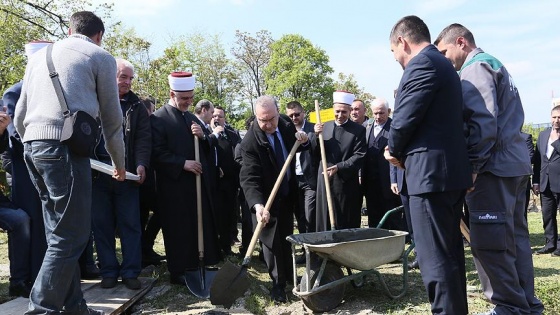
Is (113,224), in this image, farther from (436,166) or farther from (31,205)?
(436,166)

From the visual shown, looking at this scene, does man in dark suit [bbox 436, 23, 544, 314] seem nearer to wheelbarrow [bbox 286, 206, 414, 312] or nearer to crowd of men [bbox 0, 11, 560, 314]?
crowd of men [bbox 0, 11, 560, 314]

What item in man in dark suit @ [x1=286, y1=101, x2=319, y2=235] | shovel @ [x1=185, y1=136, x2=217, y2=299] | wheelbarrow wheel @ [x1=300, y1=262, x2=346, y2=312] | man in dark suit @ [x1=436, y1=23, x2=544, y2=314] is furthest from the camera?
man in dark suit @ [x1=286, y1=101, x2=319, y2=235]

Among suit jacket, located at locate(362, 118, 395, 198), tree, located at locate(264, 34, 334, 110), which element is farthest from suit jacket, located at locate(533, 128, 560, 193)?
tree, located at locate(264, 34, 334, 110)

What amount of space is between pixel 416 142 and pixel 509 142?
754 millimetres

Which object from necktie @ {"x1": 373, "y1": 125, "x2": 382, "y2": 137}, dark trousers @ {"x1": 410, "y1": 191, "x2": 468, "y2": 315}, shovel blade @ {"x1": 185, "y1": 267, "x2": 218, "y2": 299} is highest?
necktie @ {"x1": 373, "y1": 125, "x2": 382, "y2": 137}

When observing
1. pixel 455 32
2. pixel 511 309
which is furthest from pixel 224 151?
pixel 511 309

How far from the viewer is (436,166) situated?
10.3 ft

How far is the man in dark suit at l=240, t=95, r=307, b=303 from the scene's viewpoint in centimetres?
459

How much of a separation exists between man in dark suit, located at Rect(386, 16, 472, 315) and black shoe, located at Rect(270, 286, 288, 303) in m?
1.63

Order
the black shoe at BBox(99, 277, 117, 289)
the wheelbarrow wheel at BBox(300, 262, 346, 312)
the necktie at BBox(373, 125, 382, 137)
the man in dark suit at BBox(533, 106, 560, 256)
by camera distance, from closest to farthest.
Answer: 1. the wheelbarrow wheel at BBox(300, 262, 346, 312)
2. the black shoe at BBox(99, 277, 117, 289)
3. the man in dark suit at BBox(533, 106, 560, 256)
4. the necktie at BBox(373, 125, 382, 137)

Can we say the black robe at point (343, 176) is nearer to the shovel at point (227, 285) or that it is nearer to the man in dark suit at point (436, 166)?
the shovel at point (227, 285)

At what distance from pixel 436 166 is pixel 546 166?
4.51 meters

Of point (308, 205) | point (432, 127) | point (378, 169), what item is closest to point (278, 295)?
point (308, 205)

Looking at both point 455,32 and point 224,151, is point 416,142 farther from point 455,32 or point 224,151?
point 224,151
